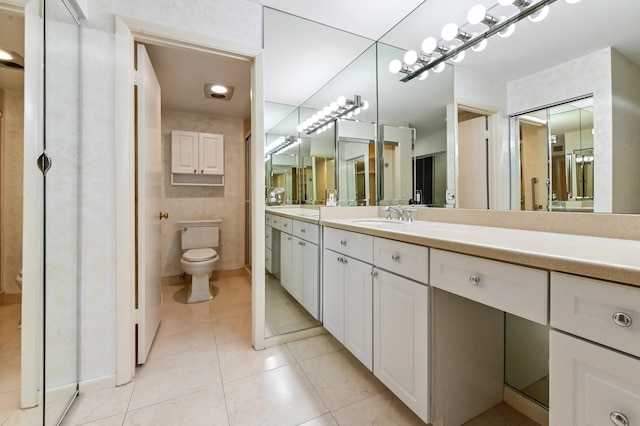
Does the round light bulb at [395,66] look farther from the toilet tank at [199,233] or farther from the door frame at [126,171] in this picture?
the toilet tank at [199,233]

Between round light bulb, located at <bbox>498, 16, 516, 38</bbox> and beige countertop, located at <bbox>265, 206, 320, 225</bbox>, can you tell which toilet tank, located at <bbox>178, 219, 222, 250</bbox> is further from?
round light bulb, located at <bbox>498, 16, 516, 38</bbox>

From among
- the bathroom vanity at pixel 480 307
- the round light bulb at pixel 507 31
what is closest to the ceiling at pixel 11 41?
the bathroom vanity at pixel 480 307

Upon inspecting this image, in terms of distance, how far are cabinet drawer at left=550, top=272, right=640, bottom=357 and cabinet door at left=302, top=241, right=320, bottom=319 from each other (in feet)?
4.79

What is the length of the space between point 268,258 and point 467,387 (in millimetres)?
1359

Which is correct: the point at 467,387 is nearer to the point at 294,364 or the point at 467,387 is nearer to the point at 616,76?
the point at 294,364

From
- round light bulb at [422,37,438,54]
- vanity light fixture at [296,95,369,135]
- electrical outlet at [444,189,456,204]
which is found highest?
round light bulb at [422,37,438,54]

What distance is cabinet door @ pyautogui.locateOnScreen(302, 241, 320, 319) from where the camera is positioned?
199 centimetres

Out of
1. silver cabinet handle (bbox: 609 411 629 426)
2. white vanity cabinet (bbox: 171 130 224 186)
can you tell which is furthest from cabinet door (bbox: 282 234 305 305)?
white vanity cabinet (bbox: 171 130 224 186)

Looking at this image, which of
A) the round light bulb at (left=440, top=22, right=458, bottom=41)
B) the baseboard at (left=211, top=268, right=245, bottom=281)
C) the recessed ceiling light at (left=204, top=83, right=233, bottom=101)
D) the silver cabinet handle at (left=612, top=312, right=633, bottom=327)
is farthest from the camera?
the baseboard at (left=211, top=268, right=245, bottom=281)

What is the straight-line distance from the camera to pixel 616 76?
3.34 feet

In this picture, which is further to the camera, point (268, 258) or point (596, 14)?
point (268, 258)

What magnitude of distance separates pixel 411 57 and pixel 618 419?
6.87ft

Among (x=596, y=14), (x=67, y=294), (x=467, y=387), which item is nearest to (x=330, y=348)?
(x=467, y=387)

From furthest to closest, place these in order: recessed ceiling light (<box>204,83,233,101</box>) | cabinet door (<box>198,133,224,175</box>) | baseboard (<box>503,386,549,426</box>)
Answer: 1. cabinet door (<box>198,133,224,175</box>)
2. recessed ceiling light (<box>204,83,233,101</box>)
3. baseboard (<box>503,386,549,426</box>)
